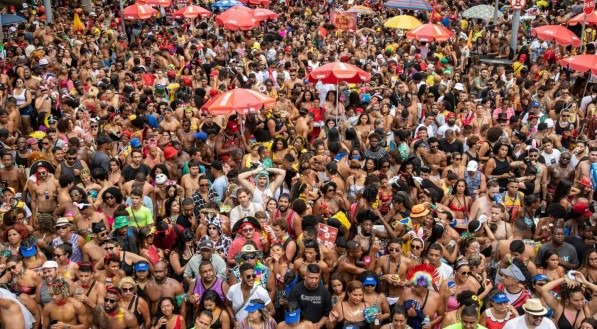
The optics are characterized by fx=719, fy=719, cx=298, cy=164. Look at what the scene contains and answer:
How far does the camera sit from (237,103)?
32.5 feet

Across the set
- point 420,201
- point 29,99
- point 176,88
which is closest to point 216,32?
point 176,88

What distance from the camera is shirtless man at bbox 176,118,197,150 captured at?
10406 mm

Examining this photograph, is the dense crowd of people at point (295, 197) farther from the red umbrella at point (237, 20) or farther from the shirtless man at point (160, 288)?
the red umbrella at point (237, 20)

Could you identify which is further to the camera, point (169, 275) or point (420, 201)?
point (420, 201)

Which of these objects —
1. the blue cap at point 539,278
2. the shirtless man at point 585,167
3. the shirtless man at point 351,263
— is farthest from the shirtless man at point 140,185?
the shirtless man at point 585,167

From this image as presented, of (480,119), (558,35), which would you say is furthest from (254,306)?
(558,35)

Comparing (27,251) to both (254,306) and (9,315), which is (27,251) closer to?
(9,315)

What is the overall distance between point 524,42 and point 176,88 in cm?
A: 1021

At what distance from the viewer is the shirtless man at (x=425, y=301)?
6.26 meters

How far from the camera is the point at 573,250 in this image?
23.4ft

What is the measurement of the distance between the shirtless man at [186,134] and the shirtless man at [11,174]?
7.28 ft

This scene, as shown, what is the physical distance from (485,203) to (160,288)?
12.4ft

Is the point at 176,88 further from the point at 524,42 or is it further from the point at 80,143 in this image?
the point at 524,42

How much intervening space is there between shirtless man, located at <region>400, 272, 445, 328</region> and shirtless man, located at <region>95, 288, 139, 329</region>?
2.38 meters
